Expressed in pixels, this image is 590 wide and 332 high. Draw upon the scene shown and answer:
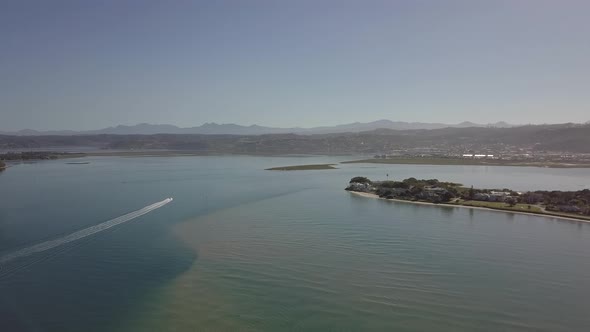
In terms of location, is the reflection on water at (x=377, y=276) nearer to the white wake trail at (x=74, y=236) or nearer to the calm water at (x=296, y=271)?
the calm water at (x=296, y=271)

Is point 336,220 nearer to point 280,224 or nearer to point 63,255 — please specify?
point 280,224

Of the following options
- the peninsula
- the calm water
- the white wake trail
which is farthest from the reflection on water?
the white wake trail

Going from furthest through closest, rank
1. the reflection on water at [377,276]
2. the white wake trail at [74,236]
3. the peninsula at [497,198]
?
the peninsula at [497,198] < the white wake trail at [74,236] < the reflection on water at [377,276]

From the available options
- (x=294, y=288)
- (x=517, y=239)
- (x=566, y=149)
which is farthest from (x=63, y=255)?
(x=566, y=149)

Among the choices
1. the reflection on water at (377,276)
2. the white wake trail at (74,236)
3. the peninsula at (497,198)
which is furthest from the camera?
the peninsula at (497,198)

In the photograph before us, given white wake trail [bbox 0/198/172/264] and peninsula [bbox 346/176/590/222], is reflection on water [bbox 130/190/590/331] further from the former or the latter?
white wake trail [bbox 0/198/172/264]

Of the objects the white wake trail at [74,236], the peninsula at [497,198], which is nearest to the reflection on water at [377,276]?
the peninsula at [497,198]
